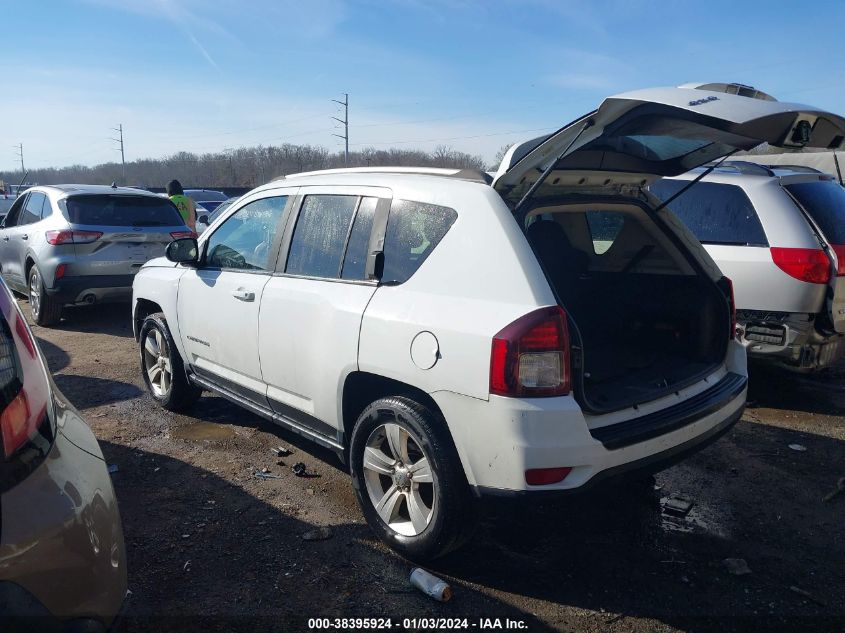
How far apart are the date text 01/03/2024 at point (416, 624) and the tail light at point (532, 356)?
3.24 feet

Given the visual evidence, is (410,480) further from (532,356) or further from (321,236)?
(321,236)

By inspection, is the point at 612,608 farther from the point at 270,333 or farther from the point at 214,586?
the point at 270,333

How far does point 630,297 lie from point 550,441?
1927 millimetres

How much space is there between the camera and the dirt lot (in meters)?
2.84

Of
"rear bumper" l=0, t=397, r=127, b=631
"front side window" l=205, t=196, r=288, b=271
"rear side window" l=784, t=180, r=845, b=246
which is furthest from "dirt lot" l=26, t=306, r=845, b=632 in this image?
"rear side window" l=784, t=180, r=845, b=246

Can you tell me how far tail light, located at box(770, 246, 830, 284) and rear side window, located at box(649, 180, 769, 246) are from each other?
201 millimetres

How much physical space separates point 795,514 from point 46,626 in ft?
12.2

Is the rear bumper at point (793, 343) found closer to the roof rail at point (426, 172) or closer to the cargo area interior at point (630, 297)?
the cargo area interior at point (630, 297)

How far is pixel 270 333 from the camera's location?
3902mm

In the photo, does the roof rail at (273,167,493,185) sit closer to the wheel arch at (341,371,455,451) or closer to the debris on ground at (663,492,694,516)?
the wheel arch at (341,371,455,451)

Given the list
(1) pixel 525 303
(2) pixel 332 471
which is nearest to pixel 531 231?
(1) pixel 525 303

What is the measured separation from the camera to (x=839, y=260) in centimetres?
496

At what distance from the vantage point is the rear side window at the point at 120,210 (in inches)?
325

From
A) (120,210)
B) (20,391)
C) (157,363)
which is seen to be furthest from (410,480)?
(120,210)
